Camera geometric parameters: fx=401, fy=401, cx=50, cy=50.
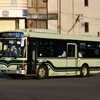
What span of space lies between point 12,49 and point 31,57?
1.19 m

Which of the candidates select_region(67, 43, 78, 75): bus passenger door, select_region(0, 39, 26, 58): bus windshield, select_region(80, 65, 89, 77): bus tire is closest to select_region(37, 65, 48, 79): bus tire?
select_region(0, 39, 26, 58): bus windshield

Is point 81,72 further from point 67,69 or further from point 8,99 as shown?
point 8,99

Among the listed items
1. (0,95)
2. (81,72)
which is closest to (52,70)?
(81,72)

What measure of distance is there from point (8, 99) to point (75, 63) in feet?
41.7

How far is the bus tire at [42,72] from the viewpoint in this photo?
23.5m

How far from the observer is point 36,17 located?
1825 inches

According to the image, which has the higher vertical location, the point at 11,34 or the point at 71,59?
the point at 11,34

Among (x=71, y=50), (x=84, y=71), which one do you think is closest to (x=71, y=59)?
(x=71, y=50)

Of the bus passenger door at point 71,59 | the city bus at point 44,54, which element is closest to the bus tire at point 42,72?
the city bus at point 44,54

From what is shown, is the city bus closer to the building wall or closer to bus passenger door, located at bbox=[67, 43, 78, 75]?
bus passenger door, located at bbox=[67, 43, 78, 75]

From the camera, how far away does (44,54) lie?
23750 millimetres

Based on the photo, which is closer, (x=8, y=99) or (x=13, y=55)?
(x=8, y=99)

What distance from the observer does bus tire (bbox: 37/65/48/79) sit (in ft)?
77.1

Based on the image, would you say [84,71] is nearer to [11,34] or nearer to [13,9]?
[11,34]
